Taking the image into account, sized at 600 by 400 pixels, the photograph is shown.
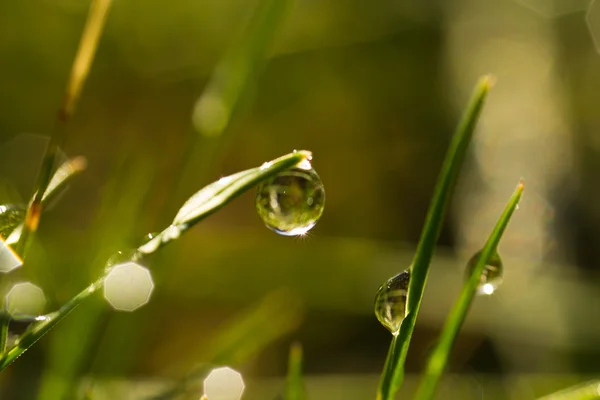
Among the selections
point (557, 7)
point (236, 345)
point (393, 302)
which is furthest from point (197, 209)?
point (557, 7)

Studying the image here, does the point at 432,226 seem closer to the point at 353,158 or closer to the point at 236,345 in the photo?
the point at 236,345

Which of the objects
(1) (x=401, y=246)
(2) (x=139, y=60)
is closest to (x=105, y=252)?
(1) (x=401, y=246)

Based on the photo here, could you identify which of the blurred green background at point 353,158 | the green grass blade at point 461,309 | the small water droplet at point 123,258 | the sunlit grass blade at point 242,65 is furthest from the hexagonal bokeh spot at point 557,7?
the small water droplet at point 123,258

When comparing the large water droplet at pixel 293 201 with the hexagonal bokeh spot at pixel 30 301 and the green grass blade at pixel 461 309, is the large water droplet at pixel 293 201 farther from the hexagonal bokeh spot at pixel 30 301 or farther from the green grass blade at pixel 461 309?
the hexagonal bokeh spot at pixel 30 301

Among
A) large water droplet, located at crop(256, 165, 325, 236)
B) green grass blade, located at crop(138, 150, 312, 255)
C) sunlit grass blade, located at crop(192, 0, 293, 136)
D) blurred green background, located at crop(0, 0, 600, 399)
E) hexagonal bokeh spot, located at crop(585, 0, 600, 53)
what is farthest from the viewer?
hexagonal bokeh spot, located at crop(585, 0, 600, 53)

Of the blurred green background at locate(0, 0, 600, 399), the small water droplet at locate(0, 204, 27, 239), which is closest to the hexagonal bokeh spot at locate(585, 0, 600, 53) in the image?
the blurred green background at locate(0, 0, 600, 399)

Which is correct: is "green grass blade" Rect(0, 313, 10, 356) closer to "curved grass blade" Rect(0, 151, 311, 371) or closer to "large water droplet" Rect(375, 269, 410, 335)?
"curved grass blade" Rect(0, 151, 311, 371)

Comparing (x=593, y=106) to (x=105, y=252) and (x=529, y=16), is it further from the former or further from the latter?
(x=105, y=252)
